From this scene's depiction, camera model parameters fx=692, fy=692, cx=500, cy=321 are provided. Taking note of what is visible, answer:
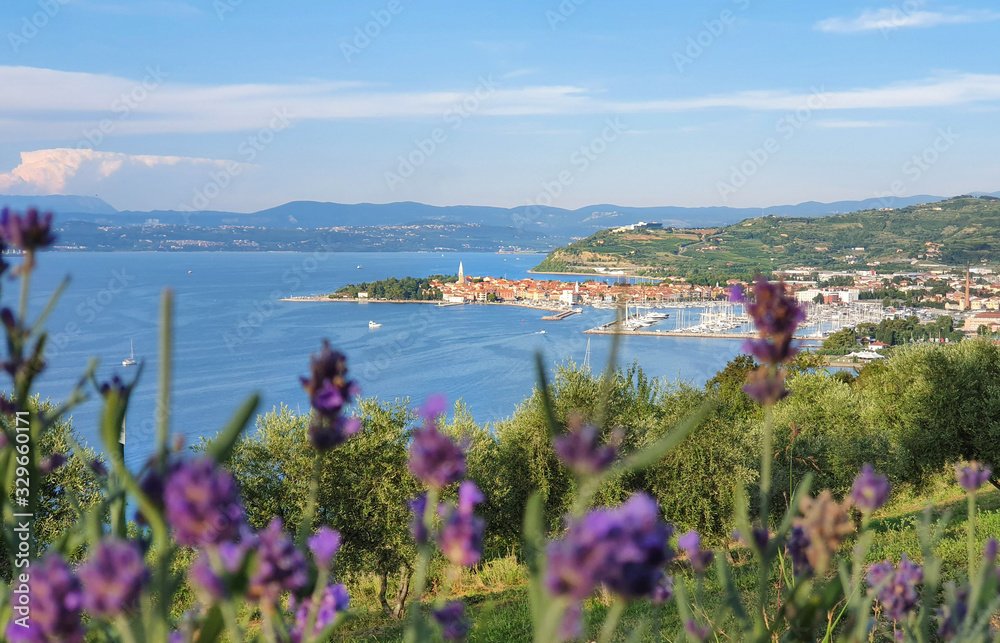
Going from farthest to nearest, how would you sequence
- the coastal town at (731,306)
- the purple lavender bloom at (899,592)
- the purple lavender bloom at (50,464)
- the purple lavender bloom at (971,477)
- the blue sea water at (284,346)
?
the coastal town at (731,306) → the blue sea water at (284,346) → the purple lavender bloom at (971,477) → the purple lavender bloom at (899,592) → the purple lavender bloom at (50,464)

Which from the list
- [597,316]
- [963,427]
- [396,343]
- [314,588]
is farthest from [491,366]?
[314,588]

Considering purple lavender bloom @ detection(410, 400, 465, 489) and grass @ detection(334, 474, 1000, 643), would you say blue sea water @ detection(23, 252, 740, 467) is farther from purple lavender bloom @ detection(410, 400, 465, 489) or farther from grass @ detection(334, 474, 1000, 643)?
purple lavender bloom @ detection(410, 400, 465, 489)

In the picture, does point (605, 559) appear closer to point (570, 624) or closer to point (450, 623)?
point (570, 624)

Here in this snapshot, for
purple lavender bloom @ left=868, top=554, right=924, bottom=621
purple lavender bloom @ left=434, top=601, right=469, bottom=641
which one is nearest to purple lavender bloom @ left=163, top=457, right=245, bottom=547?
purple lavender bloom @ left=434, top=601, right=469, bottom=641

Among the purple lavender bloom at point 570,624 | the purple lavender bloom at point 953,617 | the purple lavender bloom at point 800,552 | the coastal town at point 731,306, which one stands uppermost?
the purple lavender bloom at point 570,624

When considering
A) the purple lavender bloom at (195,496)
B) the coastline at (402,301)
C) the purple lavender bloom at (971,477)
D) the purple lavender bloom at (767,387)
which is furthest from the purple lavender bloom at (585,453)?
the coastline at (402,301)

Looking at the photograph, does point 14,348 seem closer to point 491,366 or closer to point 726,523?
point 726,523

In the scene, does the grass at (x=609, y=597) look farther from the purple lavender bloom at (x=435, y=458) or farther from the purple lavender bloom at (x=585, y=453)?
the purple lavender bloom at (x=585, y=453)

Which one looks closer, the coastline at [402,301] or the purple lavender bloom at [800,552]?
the purple lavender bloom at [800,552]
